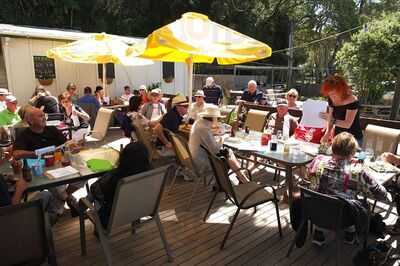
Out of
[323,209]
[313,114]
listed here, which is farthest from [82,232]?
[313,114]

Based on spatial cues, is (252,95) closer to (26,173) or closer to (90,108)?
(90,108)

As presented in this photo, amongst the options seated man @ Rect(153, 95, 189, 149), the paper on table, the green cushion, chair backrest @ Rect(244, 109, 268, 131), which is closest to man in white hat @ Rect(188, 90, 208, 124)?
seated man @ Rect(153, 95, 189, 149)

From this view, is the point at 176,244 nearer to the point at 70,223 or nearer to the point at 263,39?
the point at 70,223

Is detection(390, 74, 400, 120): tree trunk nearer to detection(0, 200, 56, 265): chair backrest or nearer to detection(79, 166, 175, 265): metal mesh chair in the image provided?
detection(79, 166, 175, 265): metal mesh chair

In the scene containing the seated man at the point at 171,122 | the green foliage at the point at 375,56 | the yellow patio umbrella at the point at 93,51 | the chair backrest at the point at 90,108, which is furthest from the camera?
the green foliage at the point at 375,56

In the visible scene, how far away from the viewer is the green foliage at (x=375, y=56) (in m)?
9.80

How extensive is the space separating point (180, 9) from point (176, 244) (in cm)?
1926

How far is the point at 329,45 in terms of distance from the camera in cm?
2598

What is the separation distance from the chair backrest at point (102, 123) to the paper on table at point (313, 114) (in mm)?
3057

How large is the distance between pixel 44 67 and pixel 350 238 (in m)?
8.50

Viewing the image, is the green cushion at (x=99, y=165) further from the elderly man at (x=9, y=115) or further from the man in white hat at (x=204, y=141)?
the elderly man at (x=9, y=115)

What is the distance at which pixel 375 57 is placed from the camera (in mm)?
10086

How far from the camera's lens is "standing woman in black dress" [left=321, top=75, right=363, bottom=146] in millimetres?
3578

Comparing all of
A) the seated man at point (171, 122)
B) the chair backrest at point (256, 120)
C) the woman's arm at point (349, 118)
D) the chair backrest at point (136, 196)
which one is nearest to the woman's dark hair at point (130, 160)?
the chair backrest at point (136, 196)
